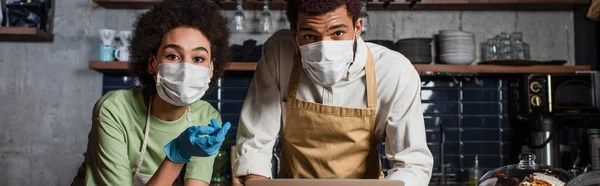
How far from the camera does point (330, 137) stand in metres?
2.08

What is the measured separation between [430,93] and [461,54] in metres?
0.40

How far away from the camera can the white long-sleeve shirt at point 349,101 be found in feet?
6.35

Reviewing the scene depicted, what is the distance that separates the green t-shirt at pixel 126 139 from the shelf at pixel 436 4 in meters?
1.89

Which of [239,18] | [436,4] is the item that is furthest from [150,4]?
[436,4]

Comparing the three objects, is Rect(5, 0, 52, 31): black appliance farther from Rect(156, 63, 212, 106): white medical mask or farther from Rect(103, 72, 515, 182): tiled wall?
Rect(156, 63, 212, 106): white medical mask

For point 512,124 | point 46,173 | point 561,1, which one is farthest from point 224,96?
point 561,1

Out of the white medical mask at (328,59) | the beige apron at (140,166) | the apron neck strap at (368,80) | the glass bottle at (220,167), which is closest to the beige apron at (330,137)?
the apron neck strap at (368,80)

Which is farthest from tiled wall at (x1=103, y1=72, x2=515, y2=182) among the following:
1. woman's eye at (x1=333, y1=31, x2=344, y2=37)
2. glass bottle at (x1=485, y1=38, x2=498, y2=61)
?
woman's eye at (x1=333, y1=31, x2=344, y2=37)

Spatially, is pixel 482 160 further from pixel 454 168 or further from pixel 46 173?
pixel 46 173

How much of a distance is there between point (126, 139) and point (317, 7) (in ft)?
2.38

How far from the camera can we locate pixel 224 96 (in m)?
4.21

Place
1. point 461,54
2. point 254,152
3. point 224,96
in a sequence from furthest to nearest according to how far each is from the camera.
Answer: point 224,96
point 461,54
point 254,152

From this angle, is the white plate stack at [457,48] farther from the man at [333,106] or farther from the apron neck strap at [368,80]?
the apron neck strap at [368,80]

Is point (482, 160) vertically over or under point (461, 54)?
under
